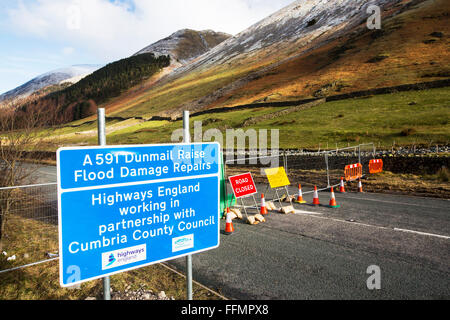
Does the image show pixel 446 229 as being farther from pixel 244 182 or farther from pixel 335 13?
pixel 335 13

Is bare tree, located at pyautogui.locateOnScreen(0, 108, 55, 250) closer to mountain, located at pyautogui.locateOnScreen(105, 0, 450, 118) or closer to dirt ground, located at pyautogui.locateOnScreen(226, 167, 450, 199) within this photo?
dirt ground, located at pyautogui.locateOnScreen(226, 167, 450, 199)

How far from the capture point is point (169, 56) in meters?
184

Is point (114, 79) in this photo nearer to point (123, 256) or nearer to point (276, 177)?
point (276, 177)

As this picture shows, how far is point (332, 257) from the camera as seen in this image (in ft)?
20.8

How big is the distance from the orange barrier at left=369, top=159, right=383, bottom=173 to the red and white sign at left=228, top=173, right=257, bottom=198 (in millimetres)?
10559

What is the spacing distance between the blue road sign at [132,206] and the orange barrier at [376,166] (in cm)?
1657

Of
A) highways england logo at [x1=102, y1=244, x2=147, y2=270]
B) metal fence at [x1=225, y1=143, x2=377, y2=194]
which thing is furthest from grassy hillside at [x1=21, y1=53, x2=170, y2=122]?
highways england logo at [x1=102, y1=244, x2=147, y2=270]

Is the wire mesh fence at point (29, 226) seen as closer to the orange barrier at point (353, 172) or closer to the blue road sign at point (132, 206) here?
the blue road sign at point (132, 206)

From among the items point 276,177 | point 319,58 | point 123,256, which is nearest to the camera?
point 123,256

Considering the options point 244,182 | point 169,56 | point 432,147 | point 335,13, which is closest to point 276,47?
point 335,13

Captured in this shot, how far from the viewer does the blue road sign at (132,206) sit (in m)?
2.59

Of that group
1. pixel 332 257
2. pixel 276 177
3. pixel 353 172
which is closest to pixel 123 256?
pixel 332 257

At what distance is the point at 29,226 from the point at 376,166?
17.7 m

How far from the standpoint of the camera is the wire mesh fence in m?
6.60
